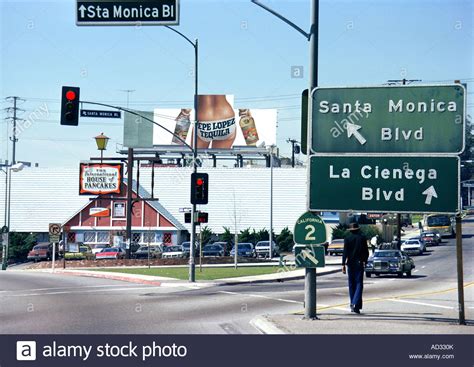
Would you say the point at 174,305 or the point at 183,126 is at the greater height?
the point at 183,126

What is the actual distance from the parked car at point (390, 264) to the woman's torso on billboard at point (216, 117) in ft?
172

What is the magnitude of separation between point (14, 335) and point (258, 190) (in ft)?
231

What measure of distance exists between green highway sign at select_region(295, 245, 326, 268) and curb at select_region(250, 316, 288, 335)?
133 centimetres

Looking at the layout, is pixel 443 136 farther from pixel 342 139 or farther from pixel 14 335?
pixel 14 335

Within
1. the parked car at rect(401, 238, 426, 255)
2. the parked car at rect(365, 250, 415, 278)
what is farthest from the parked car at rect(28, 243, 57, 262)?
the parked car at rect(365, 250, 415, 278)

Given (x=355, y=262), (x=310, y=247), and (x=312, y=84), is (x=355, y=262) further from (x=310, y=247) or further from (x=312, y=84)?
(x=312, y=84)

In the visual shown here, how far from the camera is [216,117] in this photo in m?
90.1

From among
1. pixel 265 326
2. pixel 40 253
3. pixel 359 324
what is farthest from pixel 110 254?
pixel 359 324

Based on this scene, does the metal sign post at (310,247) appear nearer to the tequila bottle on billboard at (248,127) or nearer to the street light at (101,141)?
the street light at (101,141)

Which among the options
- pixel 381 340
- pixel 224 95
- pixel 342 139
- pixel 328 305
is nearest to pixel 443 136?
pixel 342 139

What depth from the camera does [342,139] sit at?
52.3ft

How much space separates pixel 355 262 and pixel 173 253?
46525mm

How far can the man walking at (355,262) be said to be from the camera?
57.0 ft

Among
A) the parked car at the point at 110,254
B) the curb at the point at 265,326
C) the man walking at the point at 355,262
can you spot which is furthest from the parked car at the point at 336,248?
the curb at the point at 265,326
